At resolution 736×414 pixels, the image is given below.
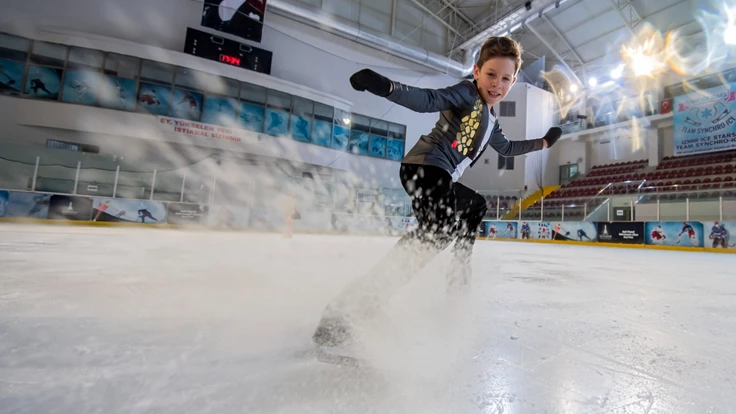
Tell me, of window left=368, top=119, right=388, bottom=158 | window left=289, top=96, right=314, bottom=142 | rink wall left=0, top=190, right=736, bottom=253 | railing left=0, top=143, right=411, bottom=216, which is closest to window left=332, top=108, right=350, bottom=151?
window left=289, top=96, right=314, bottom=142

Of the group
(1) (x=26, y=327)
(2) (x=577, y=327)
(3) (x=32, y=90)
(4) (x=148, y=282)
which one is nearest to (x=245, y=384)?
(1) (x=26, y=327)

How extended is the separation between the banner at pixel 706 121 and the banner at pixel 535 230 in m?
6.44

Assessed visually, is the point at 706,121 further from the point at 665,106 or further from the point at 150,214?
the point at 150,214

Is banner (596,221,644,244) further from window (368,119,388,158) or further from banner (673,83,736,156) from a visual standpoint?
window (368,119,388,158)

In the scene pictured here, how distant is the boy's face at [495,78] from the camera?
1.23 meters

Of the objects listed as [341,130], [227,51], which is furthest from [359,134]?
[227,51]

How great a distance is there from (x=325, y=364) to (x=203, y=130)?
1207 cm

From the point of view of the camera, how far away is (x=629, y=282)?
2330mm

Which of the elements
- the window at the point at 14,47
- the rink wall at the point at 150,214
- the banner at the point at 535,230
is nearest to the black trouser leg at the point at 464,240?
the rink wall at the point at 150,214

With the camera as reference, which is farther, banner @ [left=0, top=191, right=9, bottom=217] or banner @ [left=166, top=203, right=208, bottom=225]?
banner @ [left=166, top=203, right=208, bottom=225]

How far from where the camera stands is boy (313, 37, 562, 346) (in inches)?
37.1

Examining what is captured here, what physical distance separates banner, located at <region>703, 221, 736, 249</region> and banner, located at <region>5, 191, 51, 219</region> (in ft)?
43.9

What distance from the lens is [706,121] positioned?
11.8 meters

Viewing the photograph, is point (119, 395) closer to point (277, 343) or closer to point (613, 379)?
point (277, 343)
